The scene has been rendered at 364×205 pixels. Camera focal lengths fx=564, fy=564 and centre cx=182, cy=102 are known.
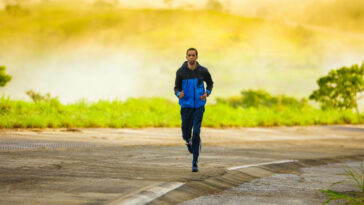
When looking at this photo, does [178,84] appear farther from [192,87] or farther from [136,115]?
[136,115]

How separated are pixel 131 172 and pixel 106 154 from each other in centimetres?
292

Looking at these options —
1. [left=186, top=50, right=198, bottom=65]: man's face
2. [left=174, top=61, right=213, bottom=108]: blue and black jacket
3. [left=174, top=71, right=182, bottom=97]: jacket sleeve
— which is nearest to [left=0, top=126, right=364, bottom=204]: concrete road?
[left=174, top=61, right=213, bottom=108]: blue and black jacket

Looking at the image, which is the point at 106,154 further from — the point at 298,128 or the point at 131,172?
the point at 298,128

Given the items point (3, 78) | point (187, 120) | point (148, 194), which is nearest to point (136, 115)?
point (187, 120)

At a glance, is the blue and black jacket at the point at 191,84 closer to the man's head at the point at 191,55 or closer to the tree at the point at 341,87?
the man's head at the point at 191,55

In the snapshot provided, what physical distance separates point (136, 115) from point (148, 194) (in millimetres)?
14594

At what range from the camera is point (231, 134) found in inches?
761

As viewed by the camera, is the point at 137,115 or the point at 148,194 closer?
the point at 148,194

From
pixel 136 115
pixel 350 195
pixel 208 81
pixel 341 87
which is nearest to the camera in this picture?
pixel 350 195

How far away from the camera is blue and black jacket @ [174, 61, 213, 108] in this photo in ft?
27.9

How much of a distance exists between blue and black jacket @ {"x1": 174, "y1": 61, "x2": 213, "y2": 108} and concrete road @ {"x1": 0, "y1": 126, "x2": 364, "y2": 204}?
1.10 meters

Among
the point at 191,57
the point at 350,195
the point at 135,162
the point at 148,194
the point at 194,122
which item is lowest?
the point at 350,195

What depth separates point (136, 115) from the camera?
21.0 meters

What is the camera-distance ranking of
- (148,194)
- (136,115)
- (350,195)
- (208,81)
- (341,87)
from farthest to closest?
1. (341,87)
2. (136,115)
3. (208,81)
4. (350,195)
5. (148,194)
